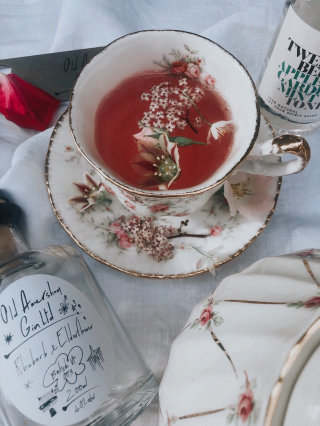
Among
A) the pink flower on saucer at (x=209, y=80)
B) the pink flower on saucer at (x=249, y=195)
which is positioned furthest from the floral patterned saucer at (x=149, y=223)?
the pink flower on saucer at (x=209, y=80)

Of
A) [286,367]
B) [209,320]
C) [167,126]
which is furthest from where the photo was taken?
[167,126]

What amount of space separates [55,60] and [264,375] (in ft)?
1.88

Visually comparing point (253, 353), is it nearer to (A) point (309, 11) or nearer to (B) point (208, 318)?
(B) point (208, 318)

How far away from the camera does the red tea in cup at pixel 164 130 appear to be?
2.17 feet

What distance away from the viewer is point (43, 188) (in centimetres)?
73

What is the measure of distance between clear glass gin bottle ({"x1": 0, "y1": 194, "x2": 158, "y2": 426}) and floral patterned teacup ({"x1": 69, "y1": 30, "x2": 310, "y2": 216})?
0.43 ft

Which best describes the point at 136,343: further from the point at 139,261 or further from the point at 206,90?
the point at 206,90

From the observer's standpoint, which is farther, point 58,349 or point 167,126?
point 167,126

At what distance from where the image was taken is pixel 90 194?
0.73m

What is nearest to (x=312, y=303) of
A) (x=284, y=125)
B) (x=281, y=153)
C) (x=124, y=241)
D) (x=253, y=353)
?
(x=253, y=353)

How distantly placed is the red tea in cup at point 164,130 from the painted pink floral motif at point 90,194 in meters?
0.08

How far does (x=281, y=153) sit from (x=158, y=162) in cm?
16

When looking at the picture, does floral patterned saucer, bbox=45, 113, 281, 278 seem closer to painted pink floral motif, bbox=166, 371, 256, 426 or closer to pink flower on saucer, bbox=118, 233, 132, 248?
pink flower on saucer, bbox=118, 233, 132, 248

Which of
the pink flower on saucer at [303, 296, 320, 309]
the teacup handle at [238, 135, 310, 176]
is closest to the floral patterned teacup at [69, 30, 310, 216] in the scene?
the teacup handle at [238, 135, 310, 176]
